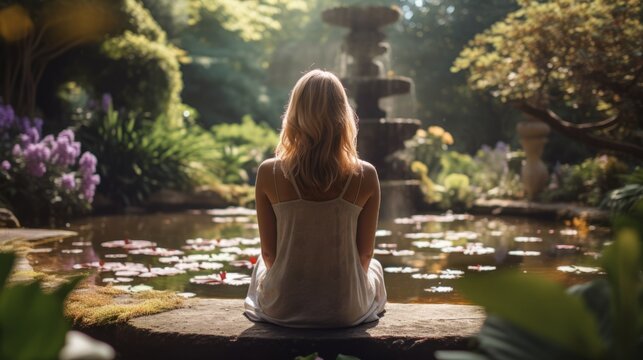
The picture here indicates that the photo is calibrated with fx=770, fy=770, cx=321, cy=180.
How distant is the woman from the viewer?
10.5 feet

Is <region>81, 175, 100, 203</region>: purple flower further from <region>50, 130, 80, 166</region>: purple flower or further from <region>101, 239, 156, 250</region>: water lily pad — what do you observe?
<region>101, 239, 156, 250</region>: water lily pad

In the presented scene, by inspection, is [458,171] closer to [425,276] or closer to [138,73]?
[138,73]

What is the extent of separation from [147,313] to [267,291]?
1.86ft

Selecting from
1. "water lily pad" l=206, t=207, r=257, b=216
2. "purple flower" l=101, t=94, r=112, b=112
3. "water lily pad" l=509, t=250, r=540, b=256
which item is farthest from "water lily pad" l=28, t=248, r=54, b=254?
"purple flower" l=101, t=94, r=112, b=112

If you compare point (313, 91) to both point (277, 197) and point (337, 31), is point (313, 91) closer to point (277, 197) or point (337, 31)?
point (277, 197)

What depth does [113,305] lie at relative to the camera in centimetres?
353

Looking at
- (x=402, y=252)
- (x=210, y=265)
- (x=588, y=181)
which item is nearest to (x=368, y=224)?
(x=210, y=265)

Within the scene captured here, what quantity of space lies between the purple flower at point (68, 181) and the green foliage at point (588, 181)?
7.02 metres

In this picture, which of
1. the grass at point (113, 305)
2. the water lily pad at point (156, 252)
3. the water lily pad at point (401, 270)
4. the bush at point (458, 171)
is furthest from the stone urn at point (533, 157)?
the grass at point (113, 305)

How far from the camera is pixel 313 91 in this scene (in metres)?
3.20

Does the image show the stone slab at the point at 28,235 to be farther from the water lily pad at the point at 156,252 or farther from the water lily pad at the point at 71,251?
the water lily pad at the point at 156,252

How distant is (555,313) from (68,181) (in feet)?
31.2

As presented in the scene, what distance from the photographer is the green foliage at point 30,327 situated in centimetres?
75

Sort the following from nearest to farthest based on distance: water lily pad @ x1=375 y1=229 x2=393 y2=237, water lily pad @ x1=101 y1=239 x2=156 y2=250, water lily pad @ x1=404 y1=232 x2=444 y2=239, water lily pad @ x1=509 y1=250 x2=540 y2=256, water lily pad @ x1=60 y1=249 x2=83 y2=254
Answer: water lily pad @ x1=60 y1=249 x2=83 y2=254 → water lily pad @ x1=509 y1=250 x2=540 y2=256 → water lily pad @ x1=101 y1=239 x2=156 y2=250 → water lily pad @ x1=404 y1=232 x2=444 y2=239 → water lily pad @ x1=375 y1=229 x2=393 y2=237
